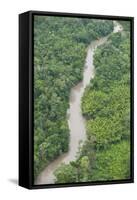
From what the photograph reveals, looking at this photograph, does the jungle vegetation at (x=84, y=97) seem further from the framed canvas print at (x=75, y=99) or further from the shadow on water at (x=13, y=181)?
the shadow on water at (x=13, y=181)

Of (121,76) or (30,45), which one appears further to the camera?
(121,76)

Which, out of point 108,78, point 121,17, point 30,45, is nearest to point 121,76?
point 108,78

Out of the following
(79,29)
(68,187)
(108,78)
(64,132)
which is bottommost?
(68,187)

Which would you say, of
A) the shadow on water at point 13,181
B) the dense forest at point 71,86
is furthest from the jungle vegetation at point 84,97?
the shadow on water at point 13,181

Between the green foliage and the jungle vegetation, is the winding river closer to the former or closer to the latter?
the jungle vegetation

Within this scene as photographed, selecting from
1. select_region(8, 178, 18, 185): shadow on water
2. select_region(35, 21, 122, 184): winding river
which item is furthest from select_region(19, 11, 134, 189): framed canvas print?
select_region(8, 178, 18, 185): shadow on water

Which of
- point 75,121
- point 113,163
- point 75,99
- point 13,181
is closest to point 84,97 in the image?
point 75,99

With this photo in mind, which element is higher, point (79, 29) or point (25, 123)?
point (79, 29)

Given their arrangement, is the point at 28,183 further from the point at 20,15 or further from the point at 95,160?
the point at 20,15

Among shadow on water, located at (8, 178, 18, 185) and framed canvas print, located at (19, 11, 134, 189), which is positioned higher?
framed canvas print, located at (19, 11, 134, 189)
